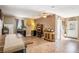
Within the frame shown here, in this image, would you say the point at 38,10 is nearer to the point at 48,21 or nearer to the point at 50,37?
the point at 48,21

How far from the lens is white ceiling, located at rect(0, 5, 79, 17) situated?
185cm

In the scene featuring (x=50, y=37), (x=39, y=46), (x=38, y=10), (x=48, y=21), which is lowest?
(x=39, y=46)

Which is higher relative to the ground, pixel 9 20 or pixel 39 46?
pixel 9 20

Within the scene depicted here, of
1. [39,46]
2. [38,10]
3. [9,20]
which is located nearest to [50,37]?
[39,46]

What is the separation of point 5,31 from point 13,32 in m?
0.13

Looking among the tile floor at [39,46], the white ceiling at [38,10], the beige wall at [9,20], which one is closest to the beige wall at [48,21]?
the white ceiling at [38,10]

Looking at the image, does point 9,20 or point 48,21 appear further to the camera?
point 48,21

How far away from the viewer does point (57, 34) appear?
199cm

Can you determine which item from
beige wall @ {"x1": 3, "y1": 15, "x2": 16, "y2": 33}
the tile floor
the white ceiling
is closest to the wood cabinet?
the tile floor

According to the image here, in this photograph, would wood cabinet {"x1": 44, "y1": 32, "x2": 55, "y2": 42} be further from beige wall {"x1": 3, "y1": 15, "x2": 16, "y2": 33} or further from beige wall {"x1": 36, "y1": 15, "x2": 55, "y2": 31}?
beige wall {"x1": 3, "y1": 15, "x2": 16, "y2": 33}

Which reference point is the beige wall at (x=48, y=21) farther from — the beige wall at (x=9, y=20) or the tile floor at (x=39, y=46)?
the beige wall at (x=9, y=20)

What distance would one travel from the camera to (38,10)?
6.21 feet

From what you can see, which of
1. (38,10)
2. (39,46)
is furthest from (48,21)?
(39,46)
